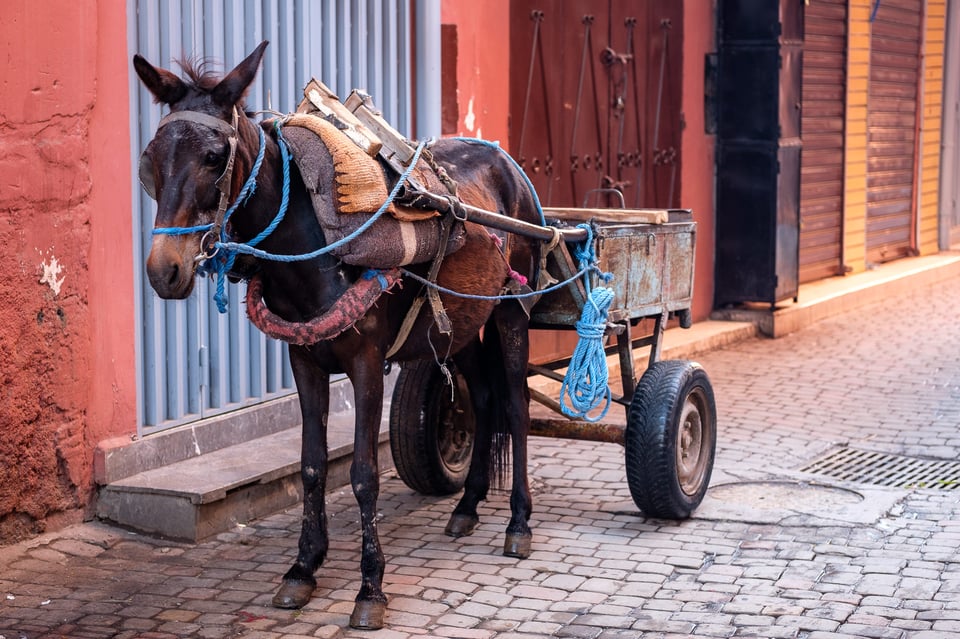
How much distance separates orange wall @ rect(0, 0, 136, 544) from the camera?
5.89 metres

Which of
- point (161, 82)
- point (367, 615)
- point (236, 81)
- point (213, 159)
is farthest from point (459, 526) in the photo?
point (161, 82)

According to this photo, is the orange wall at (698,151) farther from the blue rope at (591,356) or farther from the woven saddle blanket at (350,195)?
the woven saddle blanket at (350,195)

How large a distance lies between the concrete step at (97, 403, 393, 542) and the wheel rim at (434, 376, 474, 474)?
56 centimetres

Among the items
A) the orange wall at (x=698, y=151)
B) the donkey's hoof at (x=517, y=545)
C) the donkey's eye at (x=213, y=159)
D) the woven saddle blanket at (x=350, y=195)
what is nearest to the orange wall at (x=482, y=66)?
the orange wall at (x=698, y=151)

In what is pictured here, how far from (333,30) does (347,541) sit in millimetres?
3270

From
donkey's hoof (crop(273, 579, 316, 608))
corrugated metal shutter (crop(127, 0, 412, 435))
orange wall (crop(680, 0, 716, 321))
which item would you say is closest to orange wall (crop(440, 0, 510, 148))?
corrugated metal shutter (crop(127, 0, 412, 435))

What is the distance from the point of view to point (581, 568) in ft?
19.1

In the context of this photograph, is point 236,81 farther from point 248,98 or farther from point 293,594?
point 248,98

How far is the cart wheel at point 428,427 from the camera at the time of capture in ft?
21.9

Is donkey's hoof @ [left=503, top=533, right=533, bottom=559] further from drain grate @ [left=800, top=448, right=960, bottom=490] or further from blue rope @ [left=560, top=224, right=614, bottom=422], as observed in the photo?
drain grate @ [left=800, top=448, right=960, bottom=490]

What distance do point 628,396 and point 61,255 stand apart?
110 inches

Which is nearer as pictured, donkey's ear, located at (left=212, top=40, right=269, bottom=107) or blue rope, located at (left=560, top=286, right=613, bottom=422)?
donkey's ear, located at (left=212, top=40, right=269, bottom=107)

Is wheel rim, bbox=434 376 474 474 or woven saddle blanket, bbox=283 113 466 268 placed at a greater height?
woven saddle blanket, bbox=283 113 466 268

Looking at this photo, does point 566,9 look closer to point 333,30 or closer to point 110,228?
point 333,30
